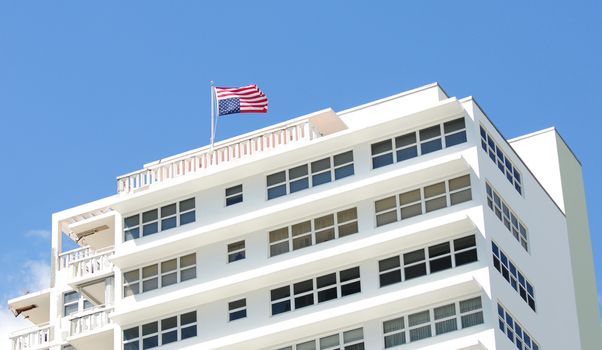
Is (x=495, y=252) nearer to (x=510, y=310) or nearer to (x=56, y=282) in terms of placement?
(x=510, y=310)

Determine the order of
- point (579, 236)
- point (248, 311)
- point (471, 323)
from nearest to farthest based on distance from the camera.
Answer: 1. point (471, 323)
2. point (248, 311)
3. point (579, 236)

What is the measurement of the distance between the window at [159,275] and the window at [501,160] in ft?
45.1

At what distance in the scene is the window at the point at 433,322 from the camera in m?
73.8

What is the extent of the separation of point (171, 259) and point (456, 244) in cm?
1377

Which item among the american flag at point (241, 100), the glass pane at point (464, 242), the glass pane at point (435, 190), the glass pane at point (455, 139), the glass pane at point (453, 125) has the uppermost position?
the american flag at point (241, 100)

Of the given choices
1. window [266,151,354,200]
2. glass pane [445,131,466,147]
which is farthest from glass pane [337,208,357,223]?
Result: glass pane [445,131,466,147]

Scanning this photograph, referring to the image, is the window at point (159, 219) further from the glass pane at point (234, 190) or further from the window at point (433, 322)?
the window at point (433, 322)

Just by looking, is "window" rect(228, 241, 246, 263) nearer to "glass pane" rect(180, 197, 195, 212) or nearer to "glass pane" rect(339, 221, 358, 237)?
"glass pane" rect(180, 197, 195, 212)

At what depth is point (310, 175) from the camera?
8000 cm

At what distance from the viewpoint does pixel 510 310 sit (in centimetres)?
7531

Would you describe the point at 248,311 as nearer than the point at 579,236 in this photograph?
Yes

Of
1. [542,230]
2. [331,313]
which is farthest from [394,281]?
[542,230]

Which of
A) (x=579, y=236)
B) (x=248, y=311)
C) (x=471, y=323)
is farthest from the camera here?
(x=579, y=236)

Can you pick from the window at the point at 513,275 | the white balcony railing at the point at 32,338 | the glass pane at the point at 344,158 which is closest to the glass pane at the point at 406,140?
the glass pane at the point at 344,158
